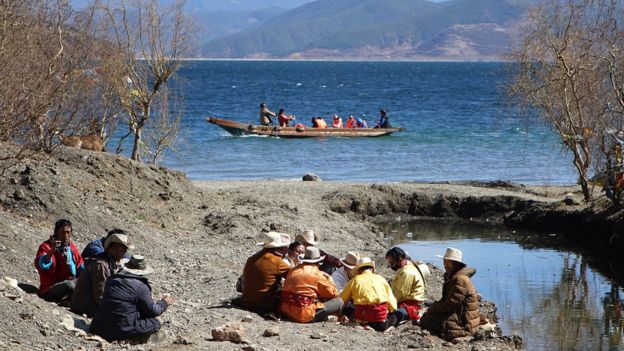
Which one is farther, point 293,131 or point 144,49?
point 293,131

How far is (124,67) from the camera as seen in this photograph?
80.1 feet

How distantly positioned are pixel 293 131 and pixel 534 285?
2593 centimetres

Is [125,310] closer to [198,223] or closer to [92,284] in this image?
[92,284]

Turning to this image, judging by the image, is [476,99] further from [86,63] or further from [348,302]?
[348,302]

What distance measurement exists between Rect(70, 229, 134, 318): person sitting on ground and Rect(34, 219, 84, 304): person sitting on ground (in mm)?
346

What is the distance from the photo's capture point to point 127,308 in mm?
11133

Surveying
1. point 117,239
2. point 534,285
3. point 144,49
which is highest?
point 144,49

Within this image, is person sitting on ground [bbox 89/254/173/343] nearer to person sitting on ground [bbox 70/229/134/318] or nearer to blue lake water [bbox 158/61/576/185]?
person sitting on ground [bbox 70/229/134/318]

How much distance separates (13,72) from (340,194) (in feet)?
38.1

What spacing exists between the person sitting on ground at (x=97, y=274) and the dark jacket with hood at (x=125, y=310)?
0.44 m

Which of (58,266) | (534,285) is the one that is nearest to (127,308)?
(58,266)

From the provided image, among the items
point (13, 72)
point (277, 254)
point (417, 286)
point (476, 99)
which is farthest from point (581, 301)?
point (476, 99)

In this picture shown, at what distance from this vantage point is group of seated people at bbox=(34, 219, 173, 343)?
36.6ft

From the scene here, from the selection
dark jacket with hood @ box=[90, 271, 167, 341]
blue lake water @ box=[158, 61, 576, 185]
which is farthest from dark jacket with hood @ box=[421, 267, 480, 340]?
blue lake water @ box=[158, 61, 576, 185]
